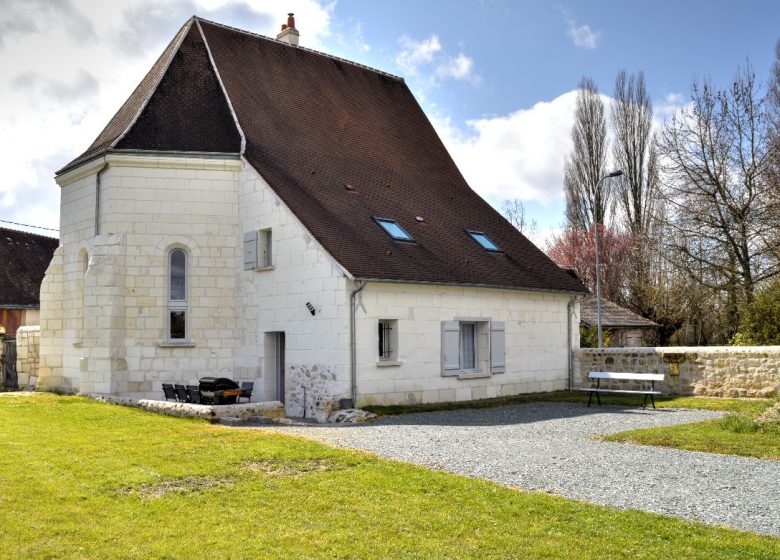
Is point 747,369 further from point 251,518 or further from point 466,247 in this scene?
point 251,518

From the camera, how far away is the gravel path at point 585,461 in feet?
25.2

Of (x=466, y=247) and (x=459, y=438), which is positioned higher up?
(x=466, y=247)

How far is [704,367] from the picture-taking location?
18.8 metres

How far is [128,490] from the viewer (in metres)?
7.93

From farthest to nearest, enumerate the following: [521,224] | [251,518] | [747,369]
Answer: [521,224] → [747,369] → [251,518]

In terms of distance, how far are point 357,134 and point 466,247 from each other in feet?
16.8

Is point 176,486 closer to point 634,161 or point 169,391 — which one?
point 169,391

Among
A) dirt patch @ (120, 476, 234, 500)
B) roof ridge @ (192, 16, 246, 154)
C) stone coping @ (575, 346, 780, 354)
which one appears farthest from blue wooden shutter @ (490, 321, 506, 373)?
dirt patch @ (120, 476, 234, 500)

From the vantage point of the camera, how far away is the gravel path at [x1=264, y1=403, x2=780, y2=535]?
25.2 feet

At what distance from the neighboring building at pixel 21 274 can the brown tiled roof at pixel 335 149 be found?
600 inches

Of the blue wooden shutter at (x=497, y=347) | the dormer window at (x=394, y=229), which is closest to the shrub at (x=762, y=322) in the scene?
the blue wooden shutter at (x=497, y=347)

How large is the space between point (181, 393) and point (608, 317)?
18705 mm

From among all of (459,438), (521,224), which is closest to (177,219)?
(459,438)

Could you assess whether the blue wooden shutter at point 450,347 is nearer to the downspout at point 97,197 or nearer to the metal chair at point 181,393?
the metal chair at point 181,393
